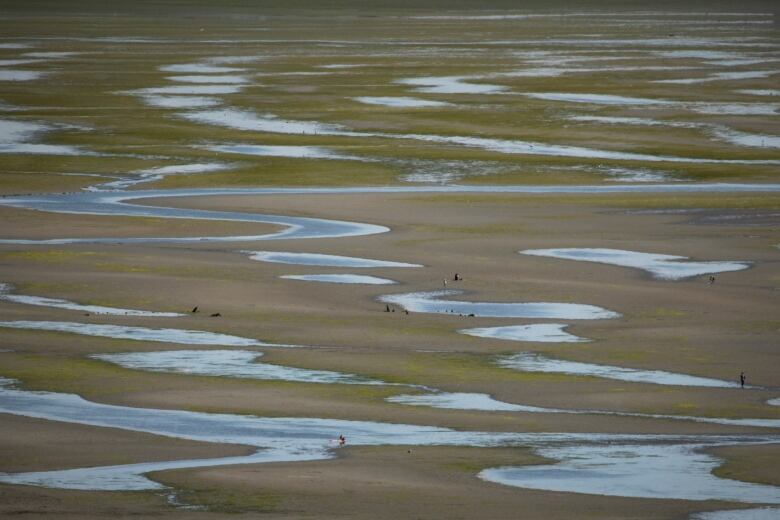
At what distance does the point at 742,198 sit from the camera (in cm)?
3800

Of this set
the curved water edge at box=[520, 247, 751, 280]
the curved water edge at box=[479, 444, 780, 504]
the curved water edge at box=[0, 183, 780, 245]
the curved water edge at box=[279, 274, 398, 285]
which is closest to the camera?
the curved water edge at box=[479, 444, 780, 504]

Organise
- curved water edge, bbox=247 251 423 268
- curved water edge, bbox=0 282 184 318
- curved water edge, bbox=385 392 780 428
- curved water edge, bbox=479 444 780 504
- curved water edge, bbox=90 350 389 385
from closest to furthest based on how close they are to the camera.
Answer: curved water edge, bbox=479 444 780 504, curved water edge, bbox=385 392 780 428, curved water edge, bbox=90 350 389 385, curved water edge, bbox=0 282 184 318, curved water edge, bbox=247 251 423 268

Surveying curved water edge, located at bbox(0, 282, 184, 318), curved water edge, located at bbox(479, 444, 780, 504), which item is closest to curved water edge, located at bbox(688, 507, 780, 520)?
curved water edge, located at bbox(479, 444, 780, 504)

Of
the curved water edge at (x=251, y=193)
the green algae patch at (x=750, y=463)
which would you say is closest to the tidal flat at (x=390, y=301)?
the green algae patch at (x=750, y=463)

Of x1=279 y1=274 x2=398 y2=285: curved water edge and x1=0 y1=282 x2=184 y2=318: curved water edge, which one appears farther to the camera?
x1=279 y1=274 x2=398 y2=285: curved water edge

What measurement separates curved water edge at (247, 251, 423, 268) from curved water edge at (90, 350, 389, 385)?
7.34 meters

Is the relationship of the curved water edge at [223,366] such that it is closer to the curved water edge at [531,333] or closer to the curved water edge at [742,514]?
the curved water edge at [531,333]

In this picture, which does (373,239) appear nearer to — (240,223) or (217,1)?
(240,223)

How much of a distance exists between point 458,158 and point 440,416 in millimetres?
26102

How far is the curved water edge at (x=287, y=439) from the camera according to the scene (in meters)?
16.9

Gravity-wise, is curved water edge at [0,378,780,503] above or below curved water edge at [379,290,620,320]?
above

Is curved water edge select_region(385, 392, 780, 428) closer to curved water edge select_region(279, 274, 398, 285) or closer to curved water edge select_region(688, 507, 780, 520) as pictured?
curved water edge select_region(688, 507, 780, 520)

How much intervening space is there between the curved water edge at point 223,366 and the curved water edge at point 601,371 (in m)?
2.09

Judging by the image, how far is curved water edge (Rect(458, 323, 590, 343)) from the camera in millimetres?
23969
